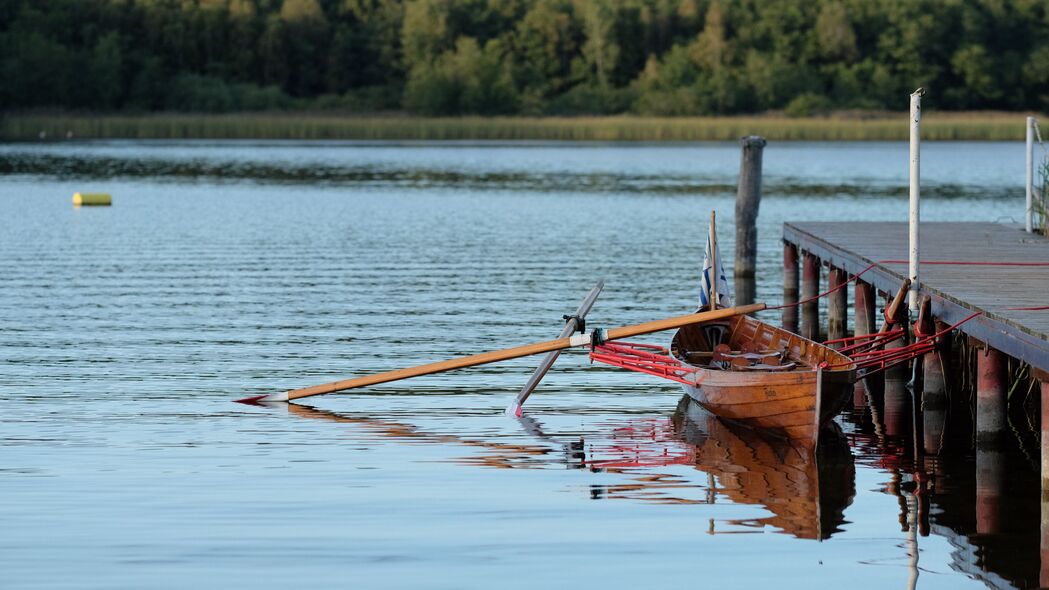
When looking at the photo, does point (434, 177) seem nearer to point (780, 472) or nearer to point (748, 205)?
point (748, 205)

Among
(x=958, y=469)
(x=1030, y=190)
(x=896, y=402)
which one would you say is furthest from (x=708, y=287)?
(x=1030, y=190)

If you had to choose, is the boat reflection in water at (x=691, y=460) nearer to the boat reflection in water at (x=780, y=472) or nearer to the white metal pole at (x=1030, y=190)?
the boat reflection in water at (x=780, y=472)

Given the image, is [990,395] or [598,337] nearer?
[990,395]

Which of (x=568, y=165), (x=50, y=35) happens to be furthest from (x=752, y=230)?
(x=50, y=35)

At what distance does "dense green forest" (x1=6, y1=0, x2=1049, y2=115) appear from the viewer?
9962 cm

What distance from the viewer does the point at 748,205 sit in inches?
878

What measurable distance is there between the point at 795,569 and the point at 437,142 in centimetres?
8202

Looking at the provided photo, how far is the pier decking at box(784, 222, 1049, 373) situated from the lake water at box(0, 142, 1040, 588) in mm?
987

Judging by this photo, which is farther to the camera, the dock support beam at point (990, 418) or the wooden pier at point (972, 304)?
the dock support beam at point (990, 418)

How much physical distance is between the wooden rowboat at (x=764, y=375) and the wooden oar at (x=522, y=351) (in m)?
0.39

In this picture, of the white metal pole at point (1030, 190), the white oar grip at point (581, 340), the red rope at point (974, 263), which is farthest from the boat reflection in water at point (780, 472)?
the white metal pole at point (1030, 190)

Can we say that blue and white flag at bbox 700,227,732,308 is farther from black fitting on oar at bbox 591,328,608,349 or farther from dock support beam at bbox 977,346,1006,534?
dock support beam at bbox 977,346,1006,534

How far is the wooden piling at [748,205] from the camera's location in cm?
2234

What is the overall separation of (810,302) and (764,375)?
23.6 feet
